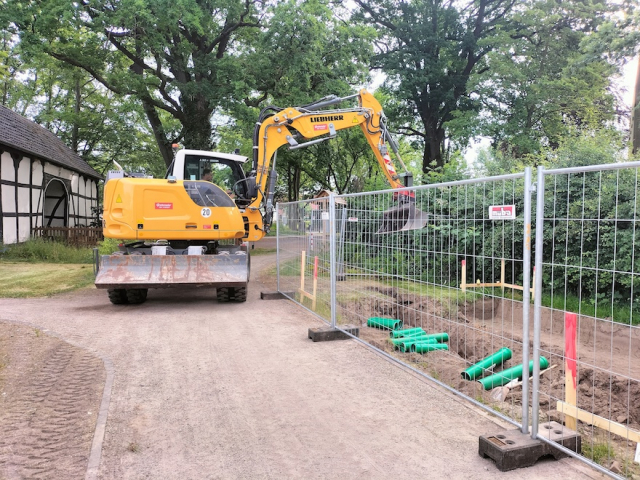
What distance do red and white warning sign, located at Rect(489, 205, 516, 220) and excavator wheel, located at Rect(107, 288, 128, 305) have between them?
7.46 meters

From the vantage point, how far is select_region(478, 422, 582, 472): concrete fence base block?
9.99 ft

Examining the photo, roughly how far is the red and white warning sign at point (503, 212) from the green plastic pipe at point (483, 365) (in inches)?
65.6

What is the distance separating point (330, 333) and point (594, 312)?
3.48 meters

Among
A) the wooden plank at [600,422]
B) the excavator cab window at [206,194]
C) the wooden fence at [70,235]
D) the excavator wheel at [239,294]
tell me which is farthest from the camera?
the wooden fence at [70,235]

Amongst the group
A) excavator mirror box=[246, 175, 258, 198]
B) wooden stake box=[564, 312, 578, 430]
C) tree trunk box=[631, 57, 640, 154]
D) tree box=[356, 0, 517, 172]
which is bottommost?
wooden stake box=[564, 312, 578, 430]

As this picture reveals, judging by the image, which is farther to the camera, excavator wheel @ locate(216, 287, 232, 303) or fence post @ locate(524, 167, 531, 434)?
excavator wheel @ locate(216, 287, 232, 303)

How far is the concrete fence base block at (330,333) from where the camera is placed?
6262 millimetres

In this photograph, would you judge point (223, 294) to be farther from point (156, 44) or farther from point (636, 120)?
point (636, 120)

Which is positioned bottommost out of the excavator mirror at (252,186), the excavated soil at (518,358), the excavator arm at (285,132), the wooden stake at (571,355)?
the excavated soil at (518,358)

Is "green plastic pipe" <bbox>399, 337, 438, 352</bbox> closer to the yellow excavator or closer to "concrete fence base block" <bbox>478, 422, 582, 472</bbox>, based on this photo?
"concrete fence base block" <bbox>478, 422, 582, 472</bbox>

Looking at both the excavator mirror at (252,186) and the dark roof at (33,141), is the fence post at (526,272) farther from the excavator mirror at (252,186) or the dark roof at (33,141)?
the dark roof at (33,141)

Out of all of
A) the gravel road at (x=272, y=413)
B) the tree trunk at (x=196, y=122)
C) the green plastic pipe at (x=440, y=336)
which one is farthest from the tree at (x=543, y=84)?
the gravel road at (x=272, y=413)

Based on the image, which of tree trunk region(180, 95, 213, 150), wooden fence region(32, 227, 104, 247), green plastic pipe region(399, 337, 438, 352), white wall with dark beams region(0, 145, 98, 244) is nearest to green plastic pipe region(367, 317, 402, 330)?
green plastic pipe region(399, 337, 438, 352)

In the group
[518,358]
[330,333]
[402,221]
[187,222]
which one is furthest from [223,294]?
[518,358]
